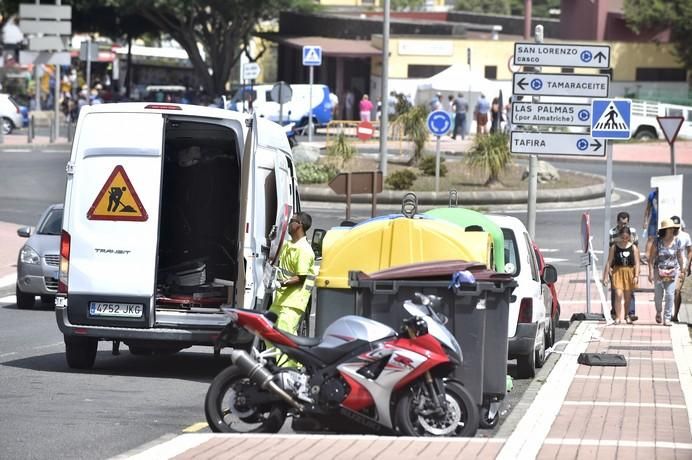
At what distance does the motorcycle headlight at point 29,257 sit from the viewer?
20078 mm

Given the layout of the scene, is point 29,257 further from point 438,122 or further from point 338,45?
point 338,45

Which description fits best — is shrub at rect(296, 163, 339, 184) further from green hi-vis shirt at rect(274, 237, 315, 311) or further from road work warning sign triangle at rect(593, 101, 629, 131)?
green hi-vis shirt at rect(274, 237, 315, 311)

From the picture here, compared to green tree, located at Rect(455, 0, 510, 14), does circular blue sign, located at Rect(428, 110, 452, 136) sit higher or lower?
lower

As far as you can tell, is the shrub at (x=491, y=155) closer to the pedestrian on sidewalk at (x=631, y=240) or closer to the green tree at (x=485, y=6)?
the pedestrian on sidewalk at (x=631, y=240)

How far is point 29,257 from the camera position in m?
20.1

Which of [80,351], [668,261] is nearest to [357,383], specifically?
[80,351]

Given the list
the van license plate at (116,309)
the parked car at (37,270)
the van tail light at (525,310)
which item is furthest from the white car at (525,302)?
the parked car at (37,270)

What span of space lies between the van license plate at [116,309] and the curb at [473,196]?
1972 cm

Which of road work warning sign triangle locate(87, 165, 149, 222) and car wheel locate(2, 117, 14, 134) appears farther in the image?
car wheel locate(2, 117, 14, 134)

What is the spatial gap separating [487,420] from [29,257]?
34.7 feet

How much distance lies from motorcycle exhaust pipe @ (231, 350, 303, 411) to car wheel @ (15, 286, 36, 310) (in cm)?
1084

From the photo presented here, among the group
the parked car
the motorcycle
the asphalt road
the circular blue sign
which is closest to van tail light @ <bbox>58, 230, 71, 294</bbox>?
the asphalt road

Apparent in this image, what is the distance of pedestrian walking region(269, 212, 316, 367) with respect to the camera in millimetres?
12672

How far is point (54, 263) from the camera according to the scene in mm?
20188
